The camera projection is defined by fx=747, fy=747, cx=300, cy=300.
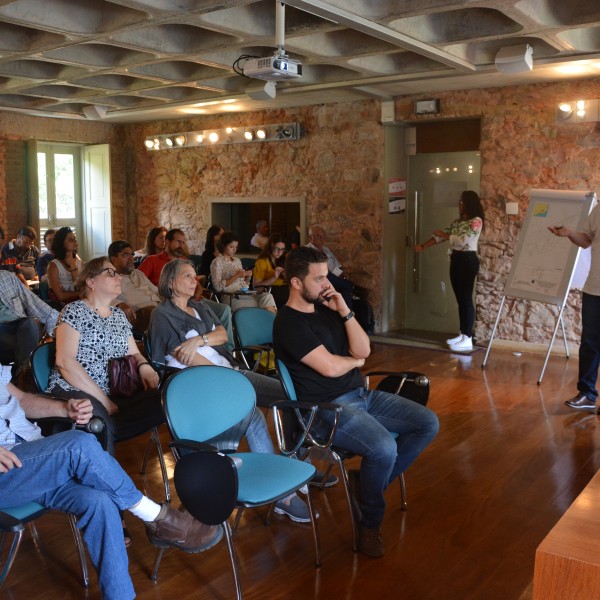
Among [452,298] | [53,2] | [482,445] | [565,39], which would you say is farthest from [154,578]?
[452,298]

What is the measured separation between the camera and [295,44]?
19.6 ft

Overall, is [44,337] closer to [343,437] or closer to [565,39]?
[343,437]

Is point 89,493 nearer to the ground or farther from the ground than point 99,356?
nearer to the ground

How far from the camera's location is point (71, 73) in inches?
296

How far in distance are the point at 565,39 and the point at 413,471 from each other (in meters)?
3.69

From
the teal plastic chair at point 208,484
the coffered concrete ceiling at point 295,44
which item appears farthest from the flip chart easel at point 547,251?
the teal plastic chair at point 208,484

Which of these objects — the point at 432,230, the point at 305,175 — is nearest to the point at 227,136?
the point at 305,175

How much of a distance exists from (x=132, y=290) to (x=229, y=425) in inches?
132

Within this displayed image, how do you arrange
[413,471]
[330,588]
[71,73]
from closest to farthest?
[330,588] → [413,471] → [71,73]

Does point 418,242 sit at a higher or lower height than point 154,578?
higher

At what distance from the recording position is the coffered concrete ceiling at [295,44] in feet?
16.7

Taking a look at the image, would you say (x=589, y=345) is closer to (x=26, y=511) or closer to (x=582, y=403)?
(x=582, y=403)

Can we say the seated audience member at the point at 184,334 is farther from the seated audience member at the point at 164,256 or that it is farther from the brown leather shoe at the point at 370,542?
the seated audience member at the point at 164,256

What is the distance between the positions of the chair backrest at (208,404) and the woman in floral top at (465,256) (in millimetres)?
4971
